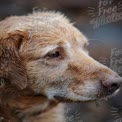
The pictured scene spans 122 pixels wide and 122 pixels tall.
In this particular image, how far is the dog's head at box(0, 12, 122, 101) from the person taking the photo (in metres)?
5.07

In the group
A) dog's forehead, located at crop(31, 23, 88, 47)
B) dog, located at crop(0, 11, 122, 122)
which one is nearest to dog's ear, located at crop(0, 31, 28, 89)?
dog, located at crop(0, 11, 122, 122)

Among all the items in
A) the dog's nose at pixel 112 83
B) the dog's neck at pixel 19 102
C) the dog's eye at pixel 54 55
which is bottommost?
the dog's neck at pixel 19 102

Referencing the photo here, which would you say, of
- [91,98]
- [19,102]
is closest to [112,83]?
[91,98]

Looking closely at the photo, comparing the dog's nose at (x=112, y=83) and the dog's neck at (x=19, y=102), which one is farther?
the dog's neck at (x=19, y=102)

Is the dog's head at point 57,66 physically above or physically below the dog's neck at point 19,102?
above

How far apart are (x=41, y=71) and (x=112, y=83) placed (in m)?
0.52

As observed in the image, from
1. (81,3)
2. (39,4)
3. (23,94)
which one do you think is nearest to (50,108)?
(23,94)

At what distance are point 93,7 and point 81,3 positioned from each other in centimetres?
41

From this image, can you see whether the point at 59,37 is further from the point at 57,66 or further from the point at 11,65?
the point at 11,65

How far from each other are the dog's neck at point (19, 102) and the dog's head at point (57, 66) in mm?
76

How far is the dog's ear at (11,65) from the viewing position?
5.08 meters

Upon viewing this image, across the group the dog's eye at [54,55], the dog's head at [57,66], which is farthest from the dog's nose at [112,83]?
the dog's eye at [54,55]

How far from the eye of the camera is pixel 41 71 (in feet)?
16.8

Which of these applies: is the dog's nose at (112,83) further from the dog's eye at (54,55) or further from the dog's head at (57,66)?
the dog's eye at (54,55)
